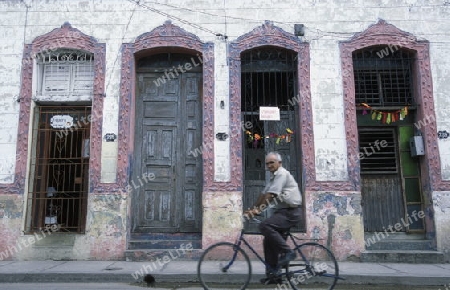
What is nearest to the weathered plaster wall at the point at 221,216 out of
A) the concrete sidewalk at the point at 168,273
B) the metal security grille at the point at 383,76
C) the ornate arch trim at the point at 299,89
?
the ornate arch trim at the point at 299,89

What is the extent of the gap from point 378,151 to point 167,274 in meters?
5.28

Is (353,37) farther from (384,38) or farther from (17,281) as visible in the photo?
(17,281)

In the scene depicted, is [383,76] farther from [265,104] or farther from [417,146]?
[265,104]

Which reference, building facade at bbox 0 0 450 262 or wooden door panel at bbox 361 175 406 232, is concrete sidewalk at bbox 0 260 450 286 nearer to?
building facade at bbox 0 0 450 262

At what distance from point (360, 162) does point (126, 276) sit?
5.36 m

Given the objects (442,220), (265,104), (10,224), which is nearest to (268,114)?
(265,104)

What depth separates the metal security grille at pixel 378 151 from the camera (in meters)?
8.84

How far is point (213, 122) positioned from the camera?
852 centimetres

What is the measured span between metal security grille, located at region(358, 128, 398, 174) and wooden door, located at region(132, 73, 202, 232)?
3579mm

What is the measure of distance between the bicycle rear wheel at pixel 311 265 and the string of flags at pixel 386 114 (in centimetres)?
421

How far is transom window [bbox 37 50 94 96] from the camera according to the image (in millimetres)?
8969

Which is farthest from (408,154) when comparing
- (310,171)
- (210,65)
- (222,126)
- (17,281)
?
(17,281)

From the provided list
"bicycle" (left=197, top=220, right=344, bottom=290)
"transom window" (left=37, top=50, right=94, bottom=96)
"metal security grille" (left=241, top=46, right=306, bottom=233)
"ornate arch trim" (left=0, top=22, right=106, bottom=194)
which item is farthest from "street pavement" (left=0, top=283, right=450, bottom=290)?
"transom window" (left=37, top=50, right=94, bottom=96)

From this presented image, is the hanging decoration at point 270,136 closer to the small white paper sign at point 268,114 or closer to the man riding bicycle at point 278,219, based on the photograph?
the small white paper sign at point 268,114
